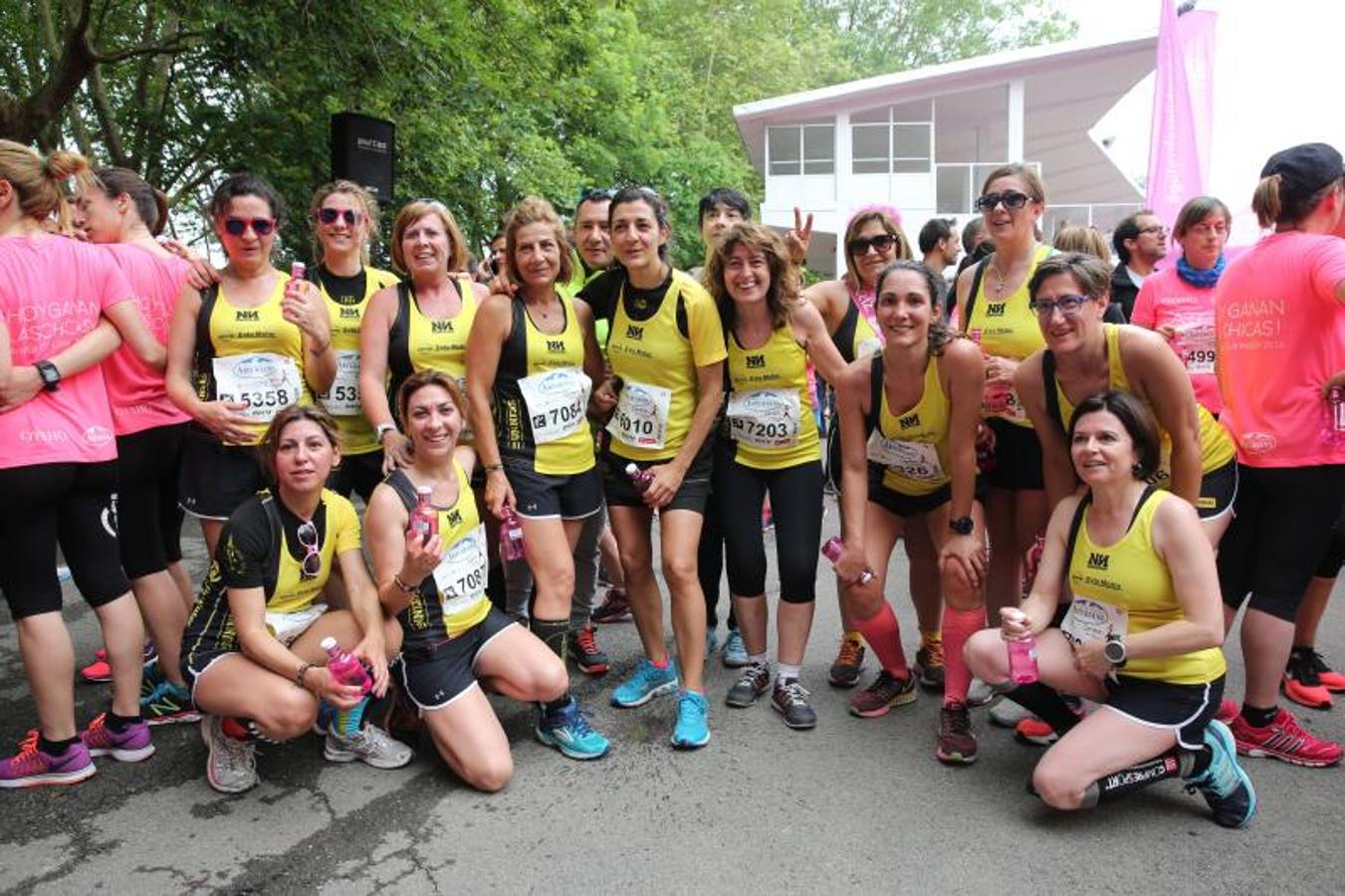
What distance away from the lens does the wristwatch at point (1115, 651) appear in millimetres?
2719

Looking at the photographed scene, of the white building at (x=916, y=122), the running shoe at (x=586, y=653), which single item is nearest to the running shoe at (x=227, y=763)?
the running shoe at (x=586, y=653)

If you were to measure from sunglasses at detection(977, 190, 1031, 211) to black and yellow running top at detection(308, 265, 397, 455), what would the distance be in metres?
2.51

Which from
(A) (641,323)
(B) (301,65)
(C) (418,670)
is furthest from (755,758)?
(B) (301,65)

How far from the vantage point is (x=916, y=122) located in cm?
2059

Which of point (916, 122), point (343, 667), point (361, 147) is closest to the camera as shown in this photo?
point (343, 667)

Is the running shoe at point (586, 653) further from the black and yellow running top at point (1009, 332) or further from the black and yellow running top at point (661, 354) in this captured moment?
the black and yellow running top at point (1009, 332)

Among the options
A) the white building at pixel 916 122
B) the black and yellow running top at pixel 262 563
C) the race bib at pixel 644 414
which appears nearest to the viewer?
the black and yellow running top at pixel 262 563

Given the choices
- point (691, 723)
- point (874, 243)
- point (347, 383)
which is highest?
point (874, 243)

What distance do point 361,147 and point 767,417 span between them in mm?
5143

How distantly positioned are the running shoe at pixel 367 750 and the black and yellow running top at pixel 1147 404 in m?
2.68

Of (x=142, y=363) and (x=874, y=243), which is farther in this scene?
(x=874, y=243)

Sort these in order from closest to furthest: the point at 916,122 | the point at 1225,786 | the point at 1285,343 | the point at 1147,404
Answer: the point at 1225,786 → the point at 1147,404 → the point at 1285,343 → the point at 916,122

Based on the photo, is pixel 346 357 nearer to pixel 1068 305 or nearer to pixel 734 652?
pixel 734 652

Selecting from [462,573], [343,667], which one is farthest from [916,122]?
[343,667]
